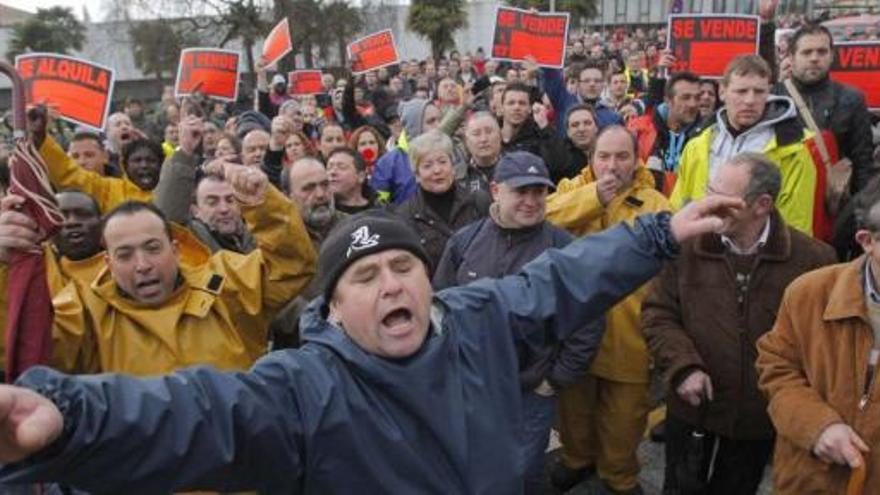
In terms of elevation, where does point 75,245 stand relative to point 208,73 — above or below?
below

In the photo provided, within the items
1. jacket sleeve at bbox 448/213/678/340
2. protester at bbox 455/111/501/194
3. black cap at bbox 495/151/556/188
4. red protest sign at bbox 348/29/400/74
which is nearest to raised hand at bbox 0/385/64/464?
jacket sleeve at bbox 448/213/678/340

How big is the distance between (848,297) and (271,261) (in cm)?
209

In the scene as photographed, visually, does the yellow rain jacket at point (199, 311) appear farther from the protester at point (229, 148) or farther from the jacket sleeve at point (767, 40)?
the jacket sleeve at point (767, 40)

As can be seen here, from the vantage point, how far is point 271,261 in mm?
3125

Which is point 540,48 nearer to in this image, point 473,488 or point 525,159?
point 525,159

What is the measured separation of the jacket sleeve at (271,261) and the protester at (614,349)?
1345mm

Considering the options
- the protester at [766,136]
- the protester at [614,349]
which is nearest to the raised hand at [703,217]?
the protester at [614,349]

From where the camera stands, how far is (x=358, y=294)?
6.54 feet

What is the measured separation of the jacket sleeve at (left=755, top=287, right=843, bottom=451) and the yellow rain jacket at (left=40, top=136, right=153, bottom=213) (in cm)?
313

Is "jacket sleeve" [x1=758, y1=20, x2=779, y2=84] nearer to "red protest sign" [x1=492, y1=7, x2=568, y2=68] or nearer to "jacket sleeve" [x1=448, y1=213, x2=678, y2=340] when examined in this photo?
"red protest sign" [x1=492, y1=7, x2=568, y2=68]

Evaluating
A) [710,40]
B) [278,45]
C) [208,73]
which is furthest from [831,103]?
[278,45]

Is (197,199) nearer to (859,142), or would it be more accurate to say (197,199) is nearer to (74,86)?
Answer: (74,86)

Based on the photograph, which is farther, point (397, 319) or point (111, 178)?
point (111, 178)

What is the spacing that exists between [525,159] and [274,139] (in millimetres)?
3524
